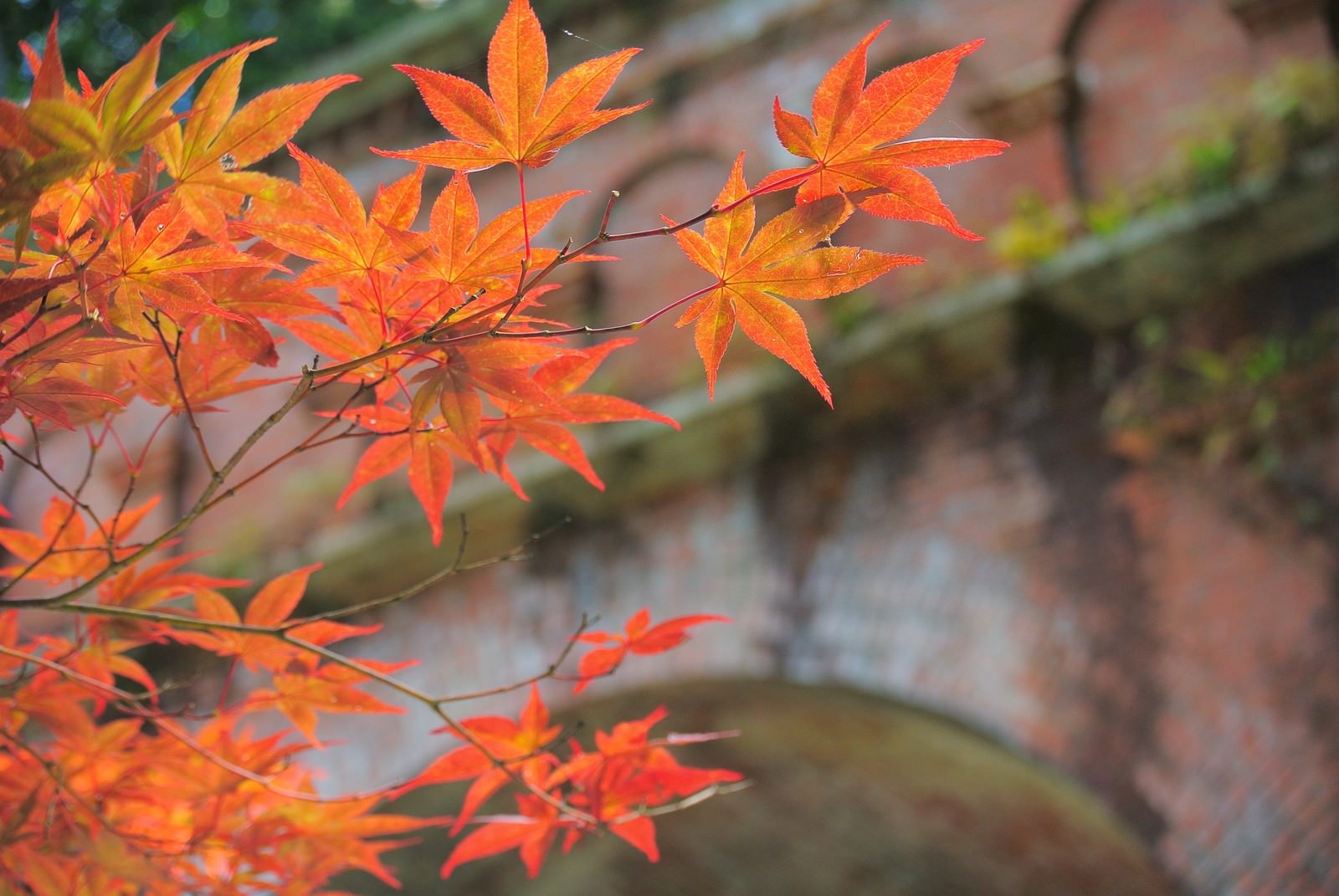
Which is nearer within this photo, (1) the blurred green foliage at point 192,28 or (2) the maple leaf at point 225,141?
(2) the maple leaf at point 225,141

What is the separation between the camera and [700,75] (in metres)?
5.10

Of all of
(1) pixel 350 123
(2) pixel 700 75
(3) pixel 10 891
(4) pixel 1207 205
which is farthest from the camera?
(1) pixel 350 123

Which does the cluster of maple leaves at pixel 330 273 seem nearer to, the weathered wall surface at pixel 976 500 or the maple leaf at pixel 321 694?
the maple leaf at pixel 321 694

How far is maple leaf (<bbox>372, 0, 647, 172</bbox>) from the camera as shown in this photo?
4.06ft

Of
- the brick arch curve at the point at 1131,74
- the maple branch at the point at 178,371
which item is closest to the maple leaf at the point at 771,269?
the maple branch at the point at 178,371

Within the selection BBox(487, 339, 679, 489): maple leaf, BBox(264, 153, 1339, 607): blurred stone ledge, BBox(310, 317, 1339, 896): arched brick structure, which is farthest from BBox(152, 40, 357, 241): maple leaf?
BBox(310, 317, 1339, 896): arched brick structure

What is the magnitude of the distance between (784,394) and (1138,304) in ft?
3.49

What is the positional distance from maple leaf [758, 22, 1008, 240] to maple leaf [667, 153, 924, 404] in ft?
0.10

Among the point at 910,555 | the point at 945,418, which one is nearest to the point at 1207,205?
the point at 945,418

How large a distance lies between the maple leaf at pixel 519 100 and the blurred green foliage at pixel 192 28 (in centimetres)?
532

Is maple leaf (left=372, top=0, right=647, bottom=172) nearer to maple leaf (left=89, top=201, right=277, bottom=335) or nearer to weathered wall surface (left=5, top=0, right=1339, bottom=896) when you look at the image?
maple leaf (left=89, top=201, right=277, bottom=335)

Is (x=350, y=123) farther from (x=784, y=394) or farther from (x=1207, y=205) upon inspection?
(x=1207, y=205)

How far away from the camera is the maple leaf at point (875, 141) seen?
1.25 metres

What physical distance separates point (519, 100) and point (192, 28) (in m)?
7.05
